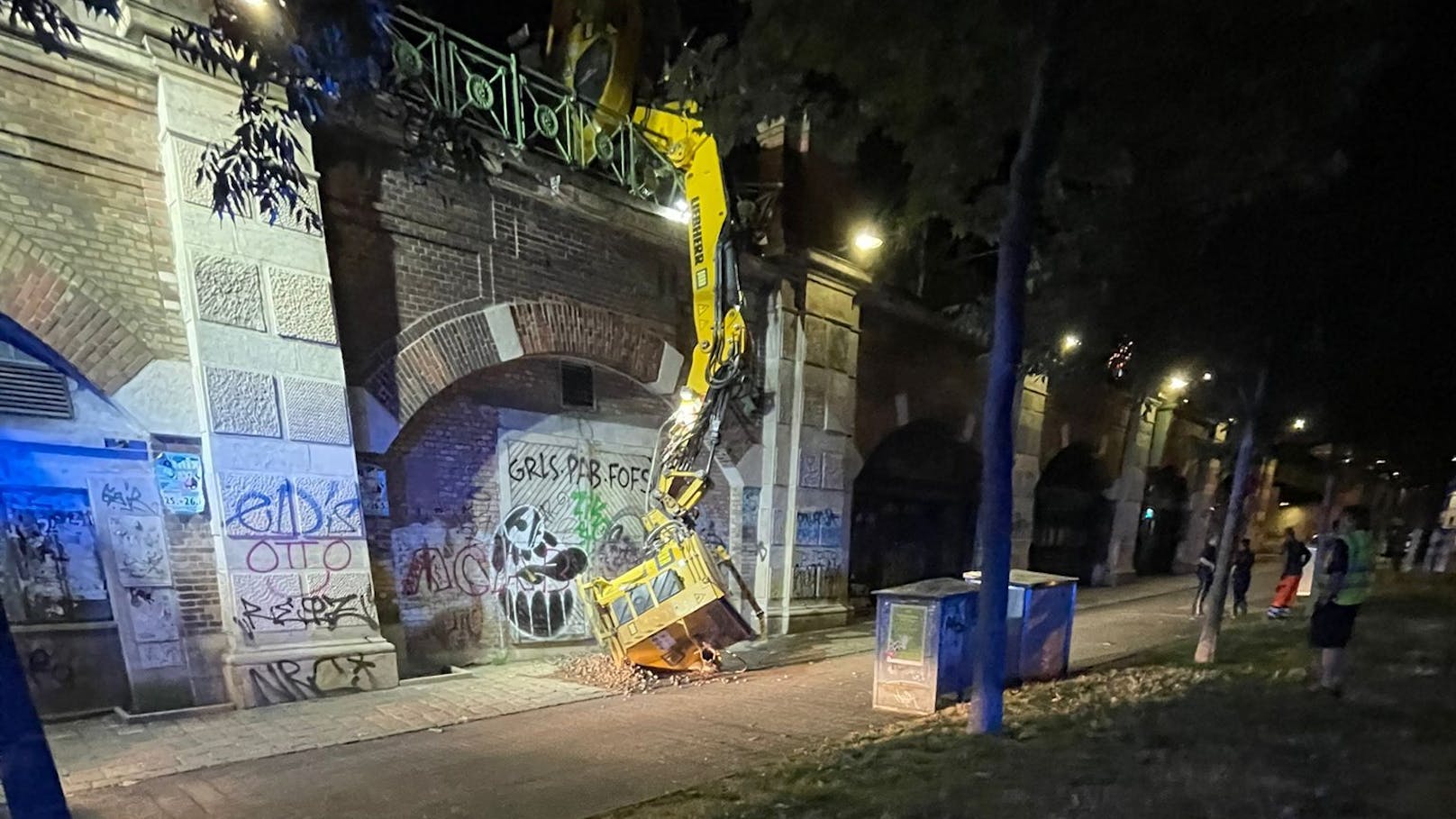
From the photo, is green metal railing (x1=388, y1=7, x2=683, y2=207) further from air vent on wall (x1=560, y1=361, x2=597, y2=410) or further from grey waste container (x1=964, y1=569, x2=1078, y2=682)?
grey waste container (x1=964, y1=569, x2=1078, y2=682)

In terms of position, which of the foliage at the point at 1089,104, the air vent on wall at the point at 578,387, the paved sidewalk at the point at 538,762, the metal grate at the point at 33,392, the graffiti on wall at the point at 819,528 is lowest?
the paved sidewalk at the point at 538,762

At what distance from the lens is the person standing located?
42.8ft

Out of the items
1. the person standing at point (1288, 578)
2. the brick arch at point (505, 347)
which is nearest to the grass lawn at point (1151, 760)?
the brick arch at point (505, 347)

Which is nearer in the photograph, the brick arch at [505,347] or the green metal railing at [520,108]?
the brick arch at [505,347]

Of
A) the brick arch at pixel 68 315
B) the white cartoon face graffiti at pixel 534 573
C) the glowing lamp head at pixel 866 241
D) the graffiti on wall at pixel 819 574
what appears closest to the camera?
the brick arch at pixel 68 315

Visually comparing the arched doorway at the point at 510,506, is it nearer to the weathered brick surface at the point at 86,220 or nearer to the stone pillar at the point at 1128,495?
the weathered brick surface at the point at 86,220

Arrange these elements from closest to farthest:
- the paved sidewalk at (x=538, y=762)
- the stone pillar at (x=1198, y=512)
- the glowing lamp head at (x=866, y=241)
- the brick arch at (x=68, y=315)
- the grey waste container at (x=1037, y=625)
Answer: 1. the paved sidewalk at (x=538, y=762)
2. the brick arch at (x=68, y=315)
3. the grey waste container at (x=1037, y=625)
4. the glowing lamp head at (x=866, y=241)
5. the stone pillar at (x=1198, y=512)

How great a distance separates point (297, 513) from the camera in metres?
7.25

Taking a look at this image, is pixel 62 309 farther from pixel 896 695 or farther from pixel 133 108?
pixel 896 695

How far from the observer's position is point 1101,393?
2039 cm

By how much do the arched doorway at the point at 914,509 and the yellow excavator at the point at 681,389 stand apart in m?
3.76

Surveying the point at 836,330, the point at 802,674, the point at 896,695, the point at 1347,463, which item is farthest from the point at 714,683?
the point at 1347,463

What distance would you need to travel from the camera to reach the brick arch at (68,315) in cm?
597

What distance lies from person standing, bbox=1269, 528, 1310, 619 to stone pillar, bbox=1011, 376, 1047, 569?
16.2 feet
